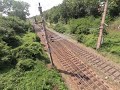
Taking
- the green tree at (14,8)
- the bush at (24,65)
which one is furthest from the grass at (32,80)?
the green tree at (14,8)

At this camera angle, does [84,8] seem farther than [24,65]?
Yes

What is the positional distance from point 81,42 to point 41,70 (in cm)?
1212

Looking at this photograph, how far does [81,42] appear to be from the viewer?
24609 millimetres

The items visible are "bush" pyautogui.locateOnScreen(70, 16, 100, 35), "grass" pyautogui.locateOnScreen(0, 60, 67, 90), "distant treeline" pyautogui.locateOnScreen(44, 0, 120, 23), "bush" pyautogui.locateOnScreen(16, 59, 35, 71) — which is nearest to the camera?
"grass" pyautogui.locateOnScreen(0, 60, 67, 90)

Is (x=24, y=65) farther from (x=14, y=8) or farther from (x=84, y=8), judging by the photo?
(x=14, y=8)

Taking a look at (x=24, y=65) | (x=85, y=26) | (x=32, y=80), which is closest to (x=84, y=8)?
(x=85, y=26)

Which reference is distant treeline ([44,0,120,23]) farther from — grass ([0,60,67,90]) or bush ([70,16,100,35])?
grass ([0,60,67,90])

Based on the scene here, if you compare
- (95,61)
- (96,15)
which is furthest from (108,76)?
(96,15)

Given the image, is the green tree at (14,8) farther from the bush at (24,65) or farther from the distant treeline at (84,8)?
the bush at (24,65)

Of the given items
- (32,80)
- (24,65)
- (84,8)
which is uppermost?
(84,8)

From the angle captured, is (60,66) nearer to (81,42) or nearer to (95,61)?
(95,61)

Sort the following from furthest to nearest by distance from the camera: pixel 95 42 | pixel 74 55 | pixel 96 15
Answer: pixel 96 15 < pixel 95 42 < pixel 74 55

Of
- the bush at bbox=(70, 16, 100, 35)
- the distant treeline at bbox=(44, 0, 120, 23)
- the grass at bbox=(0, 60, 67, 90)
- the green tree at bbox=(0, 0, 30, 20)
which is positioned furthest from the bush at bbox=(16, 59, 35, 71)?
the green tree at bbox=(0, 0, 30, 20)

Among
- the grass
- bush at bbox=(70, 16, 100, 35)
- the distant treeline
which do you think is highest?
the distant treeline
